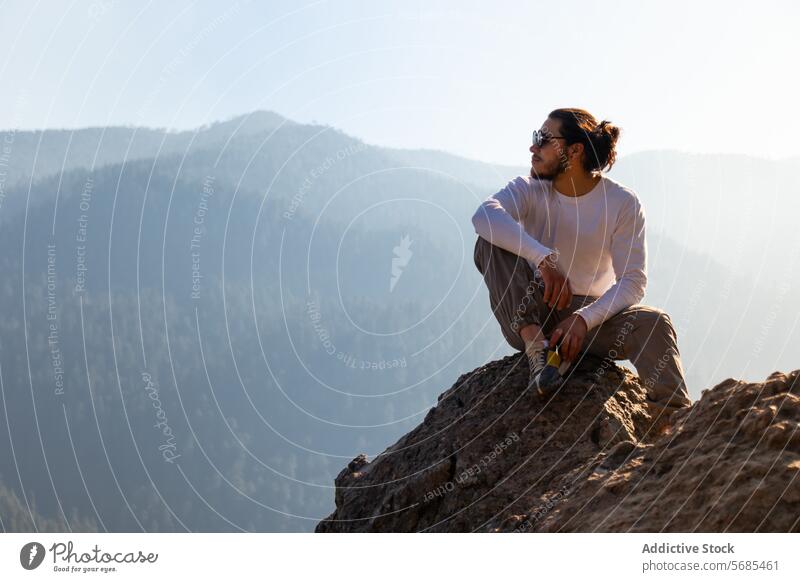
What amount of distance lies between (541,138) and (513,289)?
1.24 metres

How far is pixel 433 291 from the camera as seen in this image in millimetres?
124375

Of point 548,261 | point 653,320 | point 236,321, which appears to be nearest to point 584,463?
point 653,320

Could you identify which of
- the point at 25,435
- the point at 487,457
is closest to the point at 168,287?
the point at 25,435

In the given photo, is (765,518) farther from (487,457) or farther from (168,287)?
(168,287)

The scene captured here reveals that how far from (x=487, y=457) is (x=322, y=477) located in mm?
112343

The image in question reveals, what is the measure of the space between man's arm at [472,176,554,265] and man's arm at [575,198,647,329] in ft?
1.81

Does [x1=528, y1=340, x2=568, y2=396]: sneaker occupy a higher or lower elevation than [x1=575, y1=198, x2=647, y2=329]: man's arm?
lower

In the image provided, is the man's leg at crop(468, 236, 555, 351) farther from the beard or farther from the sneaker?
the beard

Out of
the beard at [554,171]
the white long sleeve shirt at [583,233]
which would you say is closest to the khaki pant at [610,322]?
the white long sleeve shirt at [583,233]

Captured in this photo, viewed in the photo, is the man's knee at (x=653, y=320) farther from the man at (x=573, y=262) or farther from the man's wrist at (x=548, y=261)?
the man's wrist at (x=548, y=261)

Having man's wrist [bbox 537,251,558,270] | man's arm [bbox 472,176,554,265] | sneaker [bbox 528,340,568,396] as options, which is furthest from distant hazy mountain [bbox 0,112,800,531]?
man's wrist [bbox 537,251,558,270]

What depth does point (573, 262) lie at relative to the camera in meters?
6.51

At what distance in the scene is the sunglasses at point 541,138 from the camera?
6.41m

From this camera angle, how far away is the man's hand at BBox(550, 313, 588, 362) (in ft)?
19.3
